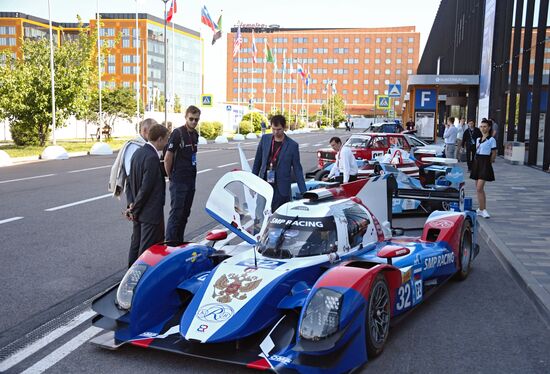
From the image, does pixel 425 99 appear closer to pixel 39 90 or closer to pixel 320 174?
pixel 39 90

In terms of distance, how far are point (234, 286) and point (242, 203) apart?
2.01 meters

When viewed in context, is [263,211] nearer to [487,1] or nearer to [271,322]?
[271,322]

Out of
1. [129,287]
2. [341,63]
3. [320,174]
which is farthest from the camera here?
[341,63]

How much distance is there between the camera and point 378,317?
4.88m

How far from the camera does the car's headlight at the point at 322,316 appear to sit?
4285 mm

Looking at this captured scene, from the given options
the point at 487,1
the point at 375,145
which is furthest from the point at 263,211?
the point at 487,1

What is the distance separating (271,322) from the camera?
464 centimetres

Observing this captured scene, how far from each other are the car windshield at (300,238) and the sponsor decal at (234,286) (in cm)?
65

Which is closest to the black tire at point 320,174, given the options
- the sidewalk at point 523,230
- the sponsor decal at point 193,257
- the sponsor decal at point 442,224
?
the sidewalk at point 523,230

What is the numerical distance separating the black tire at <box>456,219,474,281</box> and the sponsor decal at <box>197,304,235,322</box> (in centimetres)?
367

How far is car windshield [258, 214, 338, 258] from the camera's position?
5.45 meters

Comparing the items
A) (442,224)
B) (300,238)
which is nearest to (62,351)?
(300,238)

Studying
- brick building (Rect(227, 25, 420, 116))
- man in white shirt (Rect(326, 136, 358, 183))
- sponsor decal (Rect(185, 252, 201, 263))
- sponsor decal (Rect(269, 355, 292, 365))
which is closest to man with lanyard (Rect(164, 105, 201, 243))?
sponsor decal (Rect(185, 252, 201, 263))

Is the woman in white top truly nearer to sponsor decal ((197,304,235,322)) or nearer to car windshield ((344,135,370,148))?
car windshield ((344,135,370,148))
